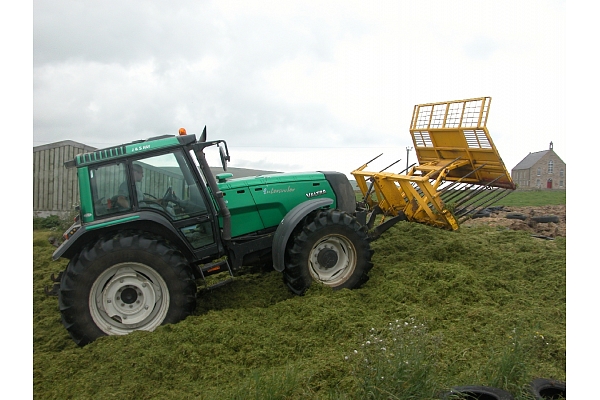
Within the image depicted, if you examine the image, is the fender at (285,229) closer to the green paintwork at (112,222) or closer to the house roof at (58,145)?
the green paintwork at (112,222)

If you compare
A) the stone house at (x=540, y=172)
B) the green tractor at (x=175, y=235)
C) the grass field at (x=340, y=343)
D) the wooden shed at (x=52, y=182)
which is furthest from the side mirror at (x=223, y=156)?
the stone house at (x=540, y=172)

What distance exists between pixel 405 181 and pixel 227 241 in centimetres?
338

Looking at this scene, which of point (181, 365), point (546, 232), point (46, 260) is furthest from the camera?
point (546, 232)

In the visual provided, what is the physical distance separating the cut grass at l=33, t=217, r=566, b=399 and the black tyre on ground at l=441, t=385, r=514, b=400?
0.12 metres

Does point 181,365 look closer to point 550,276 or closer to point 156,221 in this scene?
point 156,221

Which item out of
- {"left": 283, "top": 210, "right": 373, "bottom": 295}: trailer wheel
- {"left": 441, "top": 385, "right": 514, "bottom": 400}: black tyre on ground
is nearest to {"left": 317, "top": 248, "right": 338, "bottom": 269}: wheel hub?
{"left": 283, "top": 210, "right": 373, "bottom": 295}: trailer wheel

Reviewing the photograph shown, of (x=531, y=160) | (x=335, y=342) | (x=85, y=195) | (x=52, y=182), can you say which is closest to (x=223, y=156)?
(x=85, y=195)

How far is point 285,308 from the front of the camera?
6.11 metres

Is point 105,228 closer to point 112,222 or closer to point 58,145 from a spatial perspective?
point 112,222

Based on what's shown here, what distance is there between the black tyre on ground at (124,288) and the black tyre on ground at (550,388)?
11.9 ft

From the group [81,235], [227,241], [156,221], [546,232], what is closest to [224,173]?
[227,241]

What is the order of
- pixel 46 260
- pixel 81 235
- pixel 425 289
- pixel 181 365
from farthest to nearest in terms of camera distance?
pixel 46 260, pixel 425 289, pixel 81 235, pixel 181 365

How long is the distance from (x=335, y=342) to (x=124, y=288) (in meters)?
2.49

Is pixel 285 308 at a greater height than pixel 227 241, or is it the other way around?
pixel 227 241
